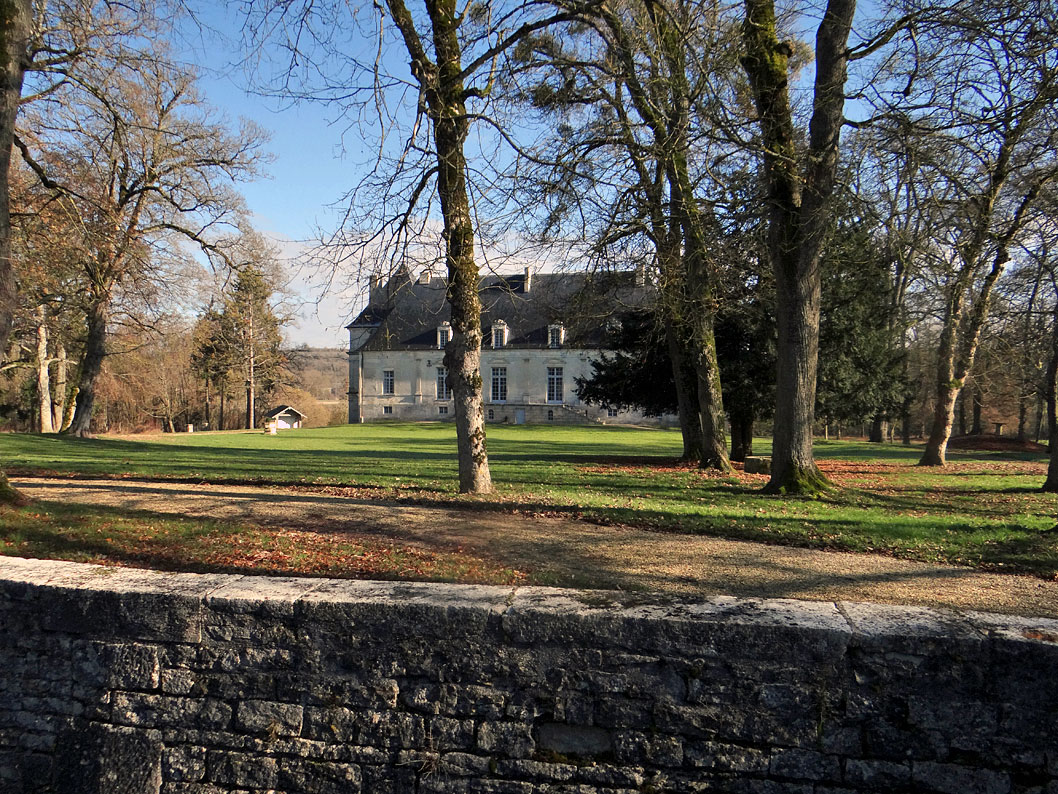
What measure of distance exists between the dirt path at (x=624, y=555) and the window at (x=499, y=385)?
4650 cm

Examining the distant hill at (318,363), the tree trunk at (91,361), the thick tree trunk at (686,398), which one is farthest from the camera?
the distant hill at (318,363)

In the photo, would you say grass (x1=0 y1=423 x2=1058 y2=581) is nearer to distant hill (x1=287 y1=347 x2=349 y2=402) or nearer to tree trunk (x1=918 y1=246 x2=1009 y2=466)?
tree trunk (x1=918 y1=246 x2=1009 y2=466)

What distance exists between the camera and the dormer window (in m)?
54.2

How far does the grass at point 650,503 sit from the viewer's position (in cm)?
661

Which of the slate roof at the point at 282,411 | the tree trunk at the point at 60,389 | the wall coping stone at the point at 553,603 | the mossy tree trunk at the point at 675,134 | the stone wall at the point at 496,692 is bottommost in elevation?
the stone wall at the point at 496,692

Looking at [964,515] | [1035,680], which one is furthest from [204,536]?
[964,515]

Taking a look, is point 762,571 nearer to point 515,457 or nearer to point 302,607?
point 302,607

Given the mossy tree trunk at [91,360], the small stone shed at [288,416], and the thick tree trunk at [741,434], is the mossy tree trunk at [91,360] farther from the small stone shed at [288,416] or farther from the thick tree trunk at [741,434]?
the small stone shed at [288,416]

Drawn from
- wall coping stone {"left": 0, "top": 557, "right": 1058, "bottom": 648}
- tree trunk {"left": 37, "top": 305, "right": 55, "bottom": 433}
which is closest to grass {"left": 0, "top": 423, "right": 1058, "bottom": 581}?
wall coping stone {"left": 0, "top": 557, "right": 1058, "bottom": 648}

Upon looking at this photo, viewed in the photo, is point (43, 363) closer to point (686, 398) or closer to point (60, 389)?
point (60, 389)

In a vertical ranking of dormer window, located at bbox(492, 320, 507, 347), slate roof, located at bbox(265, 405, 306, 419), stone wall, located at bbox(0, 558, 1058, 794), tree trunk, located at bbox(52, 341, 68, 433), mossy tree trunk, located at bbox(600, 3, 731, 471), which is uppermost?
dormer window, located at bbox(492, 320, 507, 347)

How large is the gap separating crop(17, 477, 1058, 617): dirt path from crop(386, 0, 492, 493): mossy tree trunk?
143cm

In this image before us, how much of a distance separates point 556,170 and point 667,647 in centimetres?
695

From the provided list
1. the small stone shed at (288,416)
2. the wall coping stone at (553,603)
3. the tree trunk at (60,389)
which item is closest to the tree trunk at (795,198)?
the wall coping stone at (553,603)
